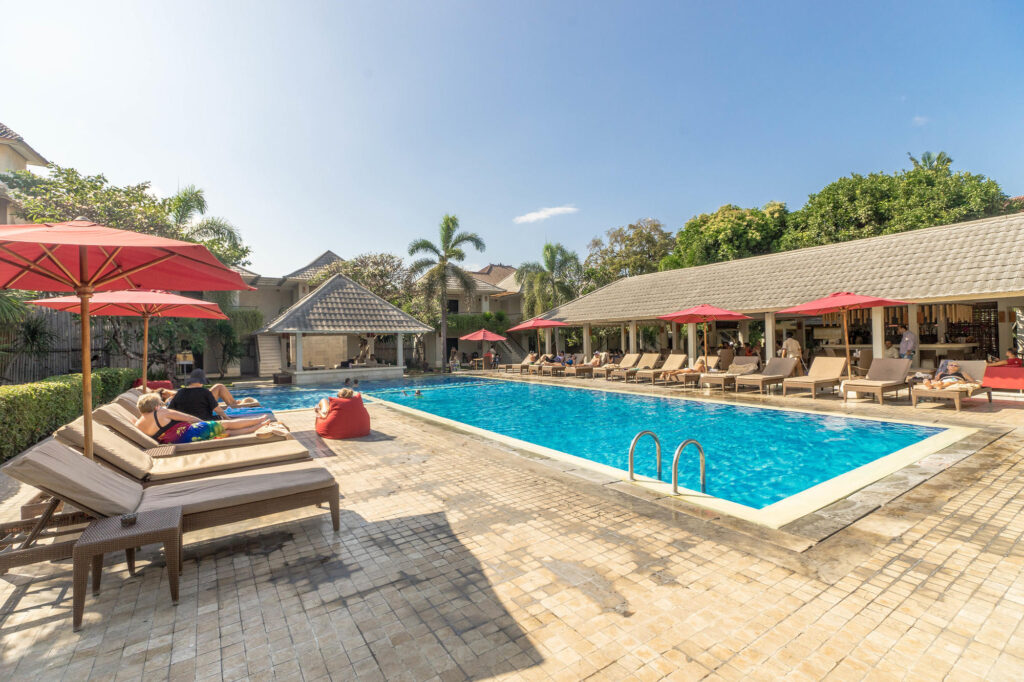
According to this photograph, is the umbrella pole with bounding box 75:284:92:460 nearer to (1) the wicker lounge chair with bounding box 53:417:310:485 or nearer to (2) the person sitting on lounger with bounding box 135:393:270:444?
(1) the wicker lounge chair with bounding box 53:417:310:485

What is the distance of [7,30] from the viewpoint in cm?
859

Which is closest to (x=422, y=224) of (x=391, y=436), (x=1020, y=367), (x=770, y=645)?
(x=391, y=436)

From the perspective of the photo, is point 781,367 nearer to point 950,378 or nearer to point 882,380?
point 882,380

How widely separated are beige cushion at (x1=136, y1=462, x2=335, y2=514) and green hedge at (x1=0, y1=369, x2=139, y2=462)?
494cm

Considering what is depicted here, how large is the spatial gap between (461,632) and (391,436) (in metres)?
6.21

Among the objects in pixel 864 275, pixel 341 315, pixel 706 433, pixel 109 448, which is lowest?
pixel 706 433

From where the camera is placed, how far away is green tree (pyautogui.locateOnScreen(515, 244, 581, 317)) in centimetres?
3206

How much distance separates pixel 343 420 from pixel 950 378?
13264 millimetres

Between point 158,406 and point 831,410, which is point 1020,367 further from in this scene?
point 158,406

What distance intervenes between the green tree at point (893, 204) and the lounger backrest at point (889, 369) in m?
22.9

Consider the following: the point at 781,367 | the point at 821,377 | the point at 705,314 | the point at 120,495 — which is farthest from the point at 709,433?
the point at 120,495

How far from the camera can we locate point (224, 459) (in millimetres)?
4773

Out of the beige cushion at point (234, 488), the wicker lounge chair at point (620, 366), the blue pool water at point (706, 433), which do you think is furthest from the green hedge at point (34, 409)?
the wicker lounge chair at point (620, 366)

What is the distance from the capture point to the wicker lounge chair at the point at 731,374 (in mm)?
14943
